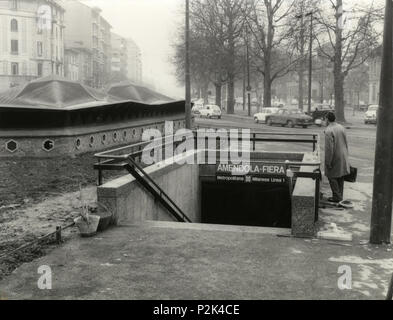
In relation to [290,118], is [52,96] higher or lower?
higher

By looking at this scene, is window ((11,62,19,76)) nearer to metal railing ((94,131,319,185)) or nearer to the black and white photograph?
the black and white photograph

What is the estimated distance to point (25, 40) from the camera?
7375 centimetres

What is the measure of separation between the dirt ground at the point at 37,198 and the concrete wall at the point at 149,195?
53cm

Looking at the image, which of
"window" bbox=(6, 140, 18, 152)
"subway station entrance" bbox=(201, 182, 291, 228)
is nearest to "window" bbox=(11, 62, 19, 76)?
"window" bbox=(6, 140, 18, 152)

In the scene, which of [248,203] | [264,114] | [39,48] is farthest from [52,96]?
[39,48]

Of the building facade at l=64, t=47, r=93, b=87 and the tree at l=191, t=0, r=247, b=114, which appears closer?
the tree at l=191, t=0, r=247, b=114

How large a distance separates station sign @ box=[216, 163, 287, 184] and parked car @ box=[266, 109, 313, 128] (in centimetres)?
2578

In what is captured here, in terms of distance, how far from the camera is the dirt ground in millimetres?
7168

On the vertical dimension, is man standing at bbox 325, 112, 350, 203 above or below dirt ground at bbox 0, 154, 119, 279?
above

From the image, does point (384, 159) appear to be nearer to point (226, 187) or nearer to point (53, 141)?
point (226, 187)

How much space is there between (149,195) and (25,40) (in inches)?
2757

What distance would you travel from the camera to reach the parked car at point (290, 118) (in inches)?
1574
